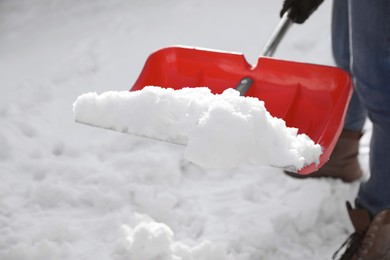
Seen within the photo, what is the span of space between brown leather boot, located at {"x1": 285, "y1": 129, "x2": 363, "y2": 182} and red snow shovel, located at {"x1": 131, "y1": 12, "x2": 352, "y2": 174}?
365 millimetres

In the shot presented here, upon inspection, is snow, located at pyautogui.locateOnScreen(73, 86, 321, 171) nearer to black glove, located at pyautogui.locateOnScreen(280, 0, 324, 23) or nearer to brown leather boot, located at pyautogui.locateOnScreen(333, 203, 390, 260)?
brown leather boot, located at pyautogui.locateOnScreen(333, 203, 390, 260)

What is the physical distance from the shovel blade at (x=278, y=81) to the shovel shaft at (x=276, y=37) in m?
0.06

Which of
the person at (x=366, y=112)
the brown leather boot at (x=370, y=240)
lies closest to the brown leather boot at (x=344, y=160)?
the person at (x=366, y=112)

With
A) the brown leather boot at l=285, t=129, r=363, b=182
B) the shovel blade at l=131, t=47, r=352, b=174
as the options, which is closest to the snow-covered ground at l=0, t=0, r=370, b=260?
the brown leather boot at l=285, t=129, r=363, b=182

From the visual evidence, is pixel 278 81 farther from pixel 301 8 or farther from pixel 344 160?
pixel 344 160

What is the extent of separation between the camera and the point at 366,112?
1319 millimetres

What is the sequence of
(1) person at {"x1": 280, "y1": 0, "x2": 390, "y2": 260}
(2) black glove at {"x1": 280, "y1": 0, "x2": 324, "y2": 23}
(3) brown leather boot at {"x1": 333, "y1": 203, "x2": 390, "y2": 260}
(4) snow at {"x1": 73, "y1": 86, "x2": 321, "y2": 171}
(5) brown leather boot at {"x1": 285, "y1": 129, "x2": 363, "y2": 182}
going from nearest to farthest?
(4) snow at {"x1": 73, "y1": 86, "x2": 321, "y2": 171} → (1) person at {"x1": 280, "y1": 0, "x2": 390, "y2": 260} → (3) brown leather boot at {"x1": 333, "y1": 203, "x2": 390, "y2": 260} → (2) black glove at {"x1": 280, "y1": 0, "x2": 324, "y2": 23} → (5) brown leather boot at {"x1": 285, "y1": 129, "x2": 363, "y2": 182}

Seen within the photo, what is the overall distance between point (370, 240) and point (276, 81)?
441 mm

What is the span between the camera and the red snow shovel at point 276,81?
1.17 metres

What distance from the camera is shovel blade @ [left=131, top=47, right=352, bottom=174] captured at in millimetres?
1160

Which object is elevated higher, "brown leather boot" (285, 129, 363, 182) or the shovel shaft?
the shovel shaft

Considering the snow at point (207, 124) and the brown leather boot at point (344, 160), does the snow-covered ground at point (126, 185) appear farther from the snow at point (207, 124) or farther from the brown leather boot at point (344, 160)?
the snow at point (207, 124)

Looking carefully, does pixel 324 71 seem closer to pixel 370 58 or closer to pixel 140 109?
pixel 370 58

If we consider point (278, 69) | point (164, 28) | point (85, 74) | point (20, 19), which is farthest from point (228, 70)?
point (20, 19)
